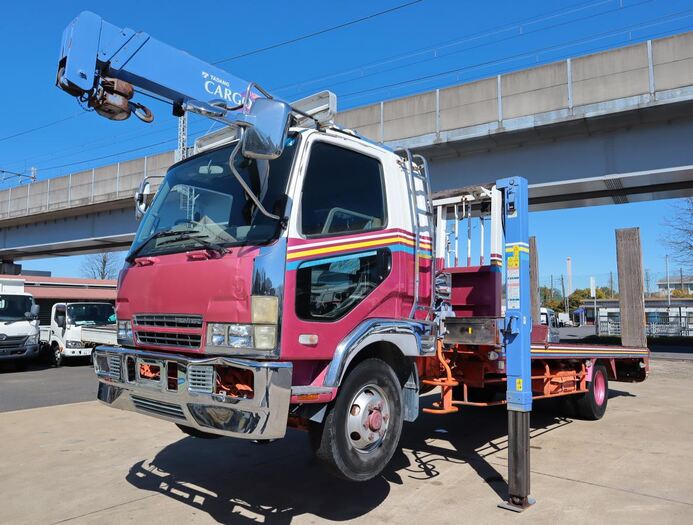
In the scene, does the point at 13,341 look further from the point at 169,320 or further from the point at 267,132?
the point at 267,132

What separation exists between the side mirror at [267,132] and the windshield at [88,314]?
52.2 feet

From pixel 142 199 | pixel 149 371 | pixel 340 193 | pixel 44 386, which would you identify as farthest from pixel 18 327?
pixel 340 193

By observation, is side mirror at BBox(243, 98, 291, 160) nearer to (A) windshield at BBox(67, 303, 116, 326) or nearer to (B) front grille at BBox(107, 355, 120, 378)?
(B) front grille at BBox(107, 355, 120, 378)

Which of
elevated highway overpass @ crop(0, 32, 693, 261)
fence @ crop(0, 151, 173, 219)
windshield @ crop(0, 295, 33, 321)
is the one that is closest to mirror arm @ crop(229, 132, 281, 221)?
elevated highway overpass @ crop(0, 32, 693, 261)

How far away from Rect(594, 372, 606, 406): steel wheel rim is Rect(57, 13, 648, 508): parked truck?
392cm

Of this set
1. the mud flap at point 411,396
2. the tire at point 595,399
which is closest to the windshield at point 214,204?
the mud flap at point 411,396

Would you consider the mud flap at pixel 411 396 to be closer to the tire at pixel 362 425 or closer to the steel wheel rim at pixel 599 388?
the tire at pixel 362 425

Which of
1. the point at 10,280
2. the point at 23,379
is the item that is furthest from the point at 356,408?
the point at 10,280

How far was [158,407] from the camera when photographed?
3824 millimetres

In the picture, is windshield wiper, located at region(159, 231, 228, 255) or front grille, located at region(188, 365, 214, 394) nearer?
front grille, located at region(188, 365, 214, 394)

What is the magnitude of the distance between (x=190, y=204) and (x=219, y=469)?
A: 2.94 meters

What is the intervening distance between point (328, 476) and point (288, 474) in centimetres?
43

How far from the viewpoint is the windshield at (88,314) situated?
17.7 metres

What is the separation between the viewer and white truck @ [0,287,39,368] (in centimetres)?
1540
